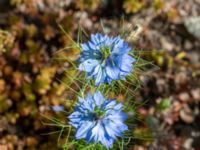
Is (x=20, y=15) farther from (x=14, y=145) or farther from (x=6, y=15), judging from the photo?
(x=14, y=145)

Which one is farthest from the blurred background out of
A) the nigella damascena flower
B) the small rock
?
the nigella damascena flower

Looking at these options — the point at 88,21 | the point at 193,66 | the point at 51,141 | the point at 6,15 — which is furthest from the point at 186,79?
the point at 6,15

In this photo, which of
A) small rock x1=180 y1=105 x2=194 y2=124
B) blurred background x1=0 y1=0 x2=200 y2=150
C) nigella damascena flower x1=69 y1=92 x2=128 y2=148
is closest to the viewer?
nigella damascena flower x1=69 y1=92 x2=128 y2=148

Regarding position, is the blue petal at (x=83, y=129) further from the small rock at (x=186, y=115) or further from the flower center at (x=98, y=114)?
the small rock at (x=186, y=115)

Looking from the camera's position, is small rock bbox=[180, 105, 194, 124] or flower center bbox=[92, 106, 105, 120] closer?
flower center bbox=[92, 106, 105, 120]

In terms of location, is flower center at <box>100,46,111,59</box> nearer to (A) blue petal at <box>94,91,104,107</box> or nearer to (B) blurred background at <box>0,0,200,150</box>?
(A) blue petal at <box>94,91,104,107</box>

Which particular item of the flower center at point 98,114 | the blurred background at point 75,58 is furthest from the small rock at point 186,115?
the flower center at point 98,114
